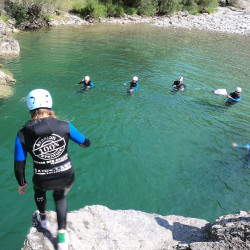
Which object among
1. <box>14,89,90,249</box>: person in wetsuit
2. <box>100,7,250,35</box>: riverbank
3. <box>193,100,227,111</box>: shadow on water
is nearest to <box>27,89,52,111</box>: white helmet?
<box>14,89,90,249</box>: person in wetsuit

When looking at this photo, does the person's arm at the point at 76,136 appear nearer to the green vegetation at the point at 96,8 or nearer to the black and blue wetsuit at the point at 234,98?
the black and blue wetsuit at the point at 234,98

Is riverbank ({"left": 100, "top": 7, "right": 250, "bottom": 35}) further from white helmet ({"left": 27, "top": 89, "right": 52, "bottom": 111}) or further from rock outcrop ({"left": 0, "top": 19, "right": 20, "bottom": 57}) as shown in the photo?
white helmet ({"left": 27, "top": 89, "right": 52, "bottom": 111})

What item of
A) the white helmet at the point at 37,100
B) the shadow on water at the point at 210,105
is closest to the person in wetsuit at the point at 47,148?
the white helmet at the point at 37,100

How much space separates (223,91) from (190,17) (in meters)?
40.2

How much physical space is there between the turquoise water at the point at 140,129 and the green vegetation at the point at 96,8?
8369 millimetres

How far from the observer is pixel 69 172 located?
169 inches

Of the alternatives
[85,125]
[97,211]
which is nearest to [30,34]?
[85,125]

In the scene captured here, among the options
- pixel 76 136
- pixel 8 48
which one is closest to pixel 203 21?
pixel 8 48

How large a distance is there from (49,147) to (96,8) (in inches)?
1617

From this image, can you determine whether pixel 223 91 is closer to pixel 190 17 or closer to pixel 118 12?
pixel 118 12

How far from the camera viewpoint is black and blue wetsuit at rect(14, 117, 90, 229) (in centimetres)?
386

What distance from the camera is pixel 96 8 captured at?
131 ft

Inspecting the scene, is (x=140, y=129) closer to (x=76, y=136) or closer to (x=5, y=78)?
(x=76, y=136)

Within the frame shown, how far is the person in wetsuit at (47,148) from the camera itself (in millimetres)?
3873
